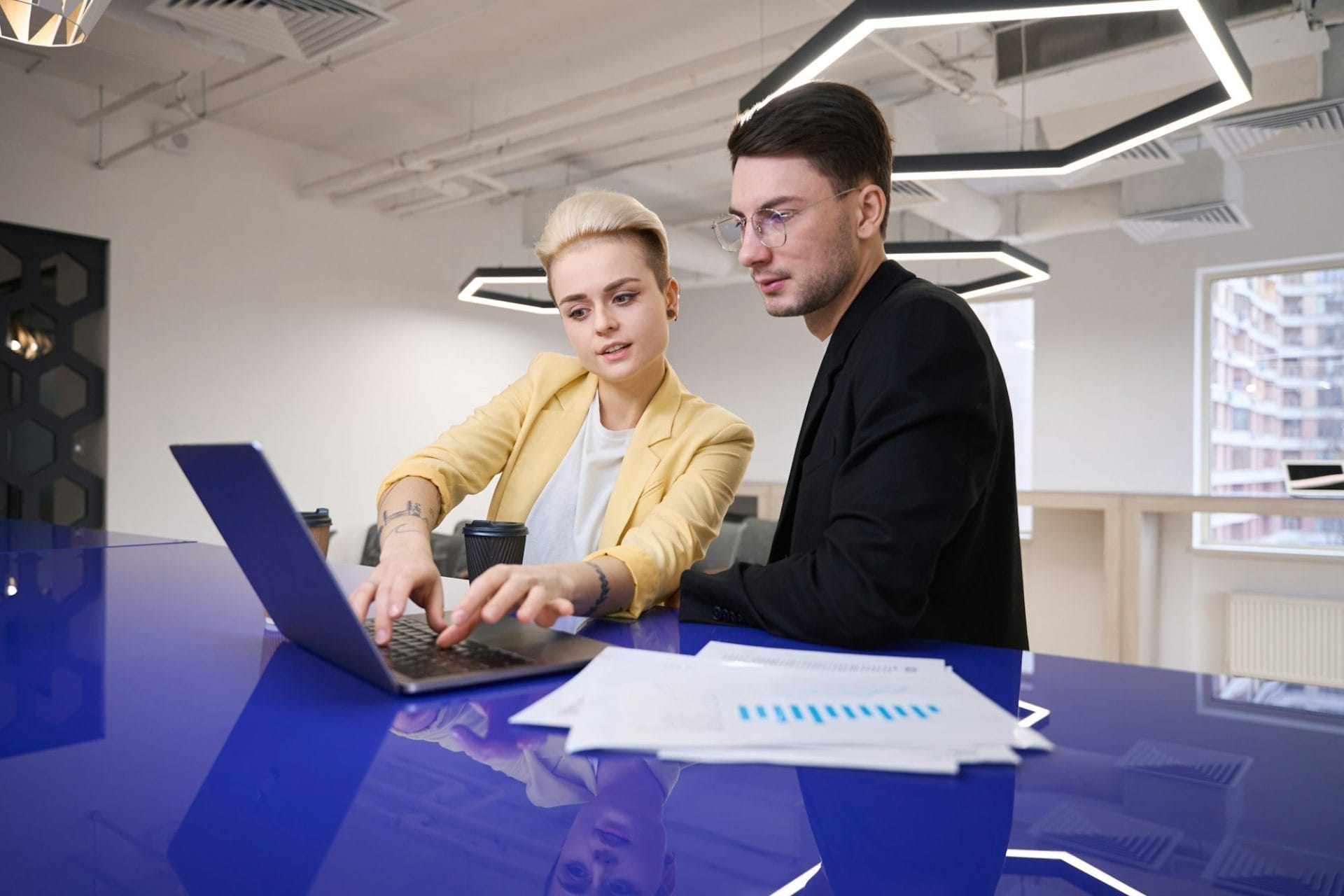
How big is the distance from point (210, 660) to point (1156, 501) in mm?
5213

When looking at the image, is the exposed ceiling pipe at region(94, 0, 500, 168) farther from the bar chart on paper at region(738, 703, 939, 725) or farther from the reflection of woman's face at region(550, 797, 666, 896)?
the reflection of woman's face at region(550, 797, 666, 896)

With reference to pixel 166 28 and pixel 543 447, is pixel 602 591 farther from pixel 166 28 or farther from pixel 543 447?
pixel 166 28

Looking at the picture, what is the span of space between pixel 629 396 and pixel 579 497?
222mm

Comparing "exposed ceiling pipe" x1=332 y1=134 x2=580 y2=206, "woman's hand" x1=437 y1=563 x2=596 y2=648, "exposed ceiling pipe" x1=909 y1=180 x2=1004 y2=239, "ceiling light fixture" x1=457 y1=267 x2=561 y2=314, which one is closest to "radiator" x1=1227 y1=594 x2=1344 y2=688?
"exposed ceiling pipe" x1=909 y1=180 x2=1004 y2=239

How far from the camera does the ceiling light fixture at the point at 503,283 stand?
18.1 feet

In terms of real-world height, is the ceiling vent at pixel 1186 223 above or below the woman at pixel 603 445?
above

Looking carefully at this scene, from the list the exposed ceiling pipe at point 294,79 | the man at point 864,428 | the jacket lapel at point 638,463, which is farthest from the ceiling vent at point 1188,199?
the jacket lapel at point 638,463

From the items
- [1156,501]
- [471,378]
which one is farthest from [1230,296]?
[471,378]

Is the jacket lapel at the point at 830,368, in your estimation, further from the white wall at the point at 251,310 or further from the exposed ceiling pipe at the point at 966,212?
the white wall at the point at 251,310

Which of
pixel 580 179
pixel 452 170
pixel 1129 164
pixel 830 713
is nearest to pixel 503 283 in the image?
pixel 452 170

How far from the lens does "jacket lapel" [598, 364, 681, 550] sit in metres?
1.67

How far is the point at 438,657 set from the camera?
36.0 inches

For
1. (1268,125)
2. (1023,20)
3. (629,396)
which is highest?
(1268,125)

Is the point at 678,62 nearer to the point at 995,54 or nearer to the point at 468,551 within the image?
the point at 995,54
